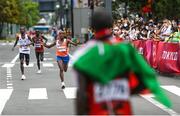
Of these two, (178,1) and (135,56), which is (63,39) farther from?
(178,1)

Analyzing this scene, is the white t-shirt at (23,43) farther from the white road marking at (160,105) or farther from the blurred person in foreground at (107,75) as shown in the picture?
the blurred person in foreground at (107,75)

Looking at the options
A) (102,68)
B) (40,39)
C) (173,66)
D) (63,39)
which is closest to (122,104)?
(102,68)

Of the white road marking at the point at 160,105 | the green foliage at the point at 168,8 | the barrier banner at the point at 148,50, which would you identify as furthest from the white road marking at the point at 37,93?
the green foliage at the point at 168,8

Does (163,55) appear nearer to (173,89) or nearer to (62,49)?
(173,89)

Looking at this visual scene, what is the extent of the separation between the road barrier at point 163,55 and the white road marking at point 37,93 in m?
5.61

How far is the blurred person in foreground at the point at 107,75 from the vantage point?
18.0 feet

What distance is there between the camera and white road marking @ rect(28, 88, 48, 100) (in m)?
14.7

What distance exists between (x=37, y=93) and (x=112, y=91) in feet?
33.1

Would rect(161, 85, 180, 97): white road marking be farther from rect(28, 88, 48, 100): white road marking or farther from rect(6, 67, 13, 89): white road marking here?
rect(6, 67, 13, 89): white road marking

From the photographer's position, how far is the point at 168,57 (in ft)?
68.5

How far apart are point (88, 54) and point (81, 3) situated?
56186mm

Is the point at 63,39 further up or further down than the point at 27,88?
further up

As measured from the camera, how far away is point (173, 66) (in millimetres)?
20312

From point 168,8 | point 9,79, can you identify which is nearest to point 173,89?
point 9,79
